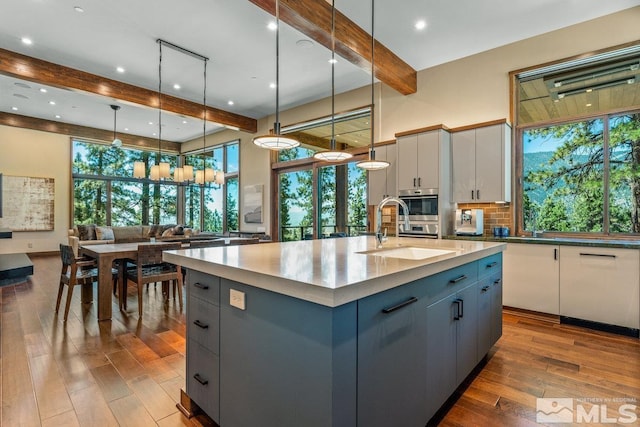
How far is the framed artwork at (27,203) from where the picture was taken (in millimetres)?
7738

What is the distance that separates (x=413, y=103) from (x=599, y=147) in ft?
7.98

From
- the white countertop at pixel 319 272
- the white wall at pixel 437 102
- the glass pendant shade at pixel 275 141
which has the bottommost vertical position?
the white countertop at pixel 319 272

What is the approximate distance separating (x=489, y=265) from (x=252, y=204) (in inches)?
249

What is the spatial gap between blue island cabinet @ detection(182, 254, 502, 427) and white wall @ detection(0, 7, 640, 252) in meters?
3.45

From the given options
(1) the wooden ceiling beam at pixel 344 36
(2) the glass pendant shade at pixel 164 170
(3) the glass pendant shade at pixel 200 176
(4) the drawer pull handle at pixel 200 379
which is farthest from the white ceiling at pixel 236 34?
(4) the drawer pull handle at pixel 200 379

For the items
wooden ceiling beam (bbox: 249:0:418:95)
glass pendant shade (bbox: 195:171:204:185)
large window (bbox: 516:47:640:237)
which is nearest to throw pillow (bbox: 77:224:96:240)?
glass pendant shade (bbox: 195:171:204:185)

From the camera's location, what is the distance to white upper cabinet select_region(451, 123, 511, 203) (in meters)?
3.92

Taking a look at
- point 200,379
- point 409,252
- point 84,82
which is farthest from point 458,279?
point 84,82

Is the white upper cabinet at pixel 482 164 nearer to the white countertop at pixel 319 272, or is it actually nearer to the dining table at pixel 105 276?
the white countertop at pixel 319 272

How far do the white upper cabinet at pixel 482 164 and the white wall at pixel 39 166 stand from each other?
31.6ft

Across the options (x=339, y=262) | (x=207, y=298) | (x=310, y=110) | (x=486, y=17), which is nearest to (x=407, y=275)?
(x=339, y=262)

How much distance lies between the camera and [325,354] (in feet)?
3.47

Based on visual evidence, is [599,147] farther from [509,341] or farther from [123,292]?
[123,292]

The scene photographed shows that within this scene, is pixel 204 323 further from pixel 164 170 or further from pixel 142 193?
pixel 142 193
